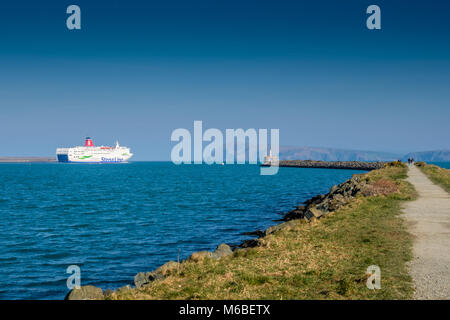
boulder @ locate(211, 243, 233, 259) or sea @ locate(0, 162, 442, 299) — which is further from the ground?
boulder @ locate(211, 243, 233, 259)

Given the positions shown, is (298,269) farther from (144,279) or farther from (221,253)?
(144,279)

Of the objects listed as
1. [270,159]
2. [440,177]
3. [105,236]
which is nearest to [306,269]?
[105,236]

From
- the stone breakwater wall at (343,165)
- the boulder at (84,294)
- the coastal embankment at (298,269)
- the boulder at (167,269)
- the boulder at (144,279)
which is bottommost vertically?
the stone breakwater wall at (343,165)

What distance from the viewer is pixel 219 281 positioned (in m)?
9.35

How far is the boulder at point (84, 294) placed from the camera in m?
9.20

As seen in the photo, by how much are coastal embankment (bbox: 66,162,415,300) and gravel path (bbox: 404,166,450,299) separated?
1.03 feet

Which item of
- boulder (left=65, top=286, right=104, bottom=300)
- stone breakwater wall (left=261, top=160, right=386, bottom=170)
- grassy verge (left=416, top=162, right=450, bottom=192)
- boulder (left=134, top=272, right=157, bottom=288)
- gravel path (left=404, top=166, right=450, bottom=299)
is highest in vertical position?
grassy verge (left=416, top=162, right=450, bottom=192)

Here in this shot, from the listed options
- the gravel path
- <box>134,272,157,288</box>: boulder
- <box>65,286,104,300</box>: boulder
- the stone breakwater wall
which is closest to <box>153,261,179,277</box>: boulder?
<box>134,272,157,288</box>: boulder

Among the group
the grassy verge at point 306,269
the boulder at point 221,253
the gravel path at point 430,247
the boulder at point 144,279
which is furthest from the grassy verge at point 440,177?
the boulder at point 144,279

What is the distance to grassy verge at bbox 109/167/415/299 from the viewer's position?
8.48m

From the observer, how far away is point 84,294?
9383mm

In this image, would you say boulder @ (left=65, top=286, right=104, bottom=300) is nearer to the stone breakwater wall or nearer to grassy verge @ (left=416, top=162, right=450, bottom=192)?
grassy verge @ (left=416, top=162, right=450, bottom=192)

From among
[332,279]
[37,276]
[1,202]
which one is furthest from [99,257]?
[1,202]

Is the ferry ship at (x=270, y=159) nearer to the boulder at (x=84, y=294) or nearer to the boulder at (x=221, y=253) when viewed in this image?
the boulder at (x=221, y=253)
